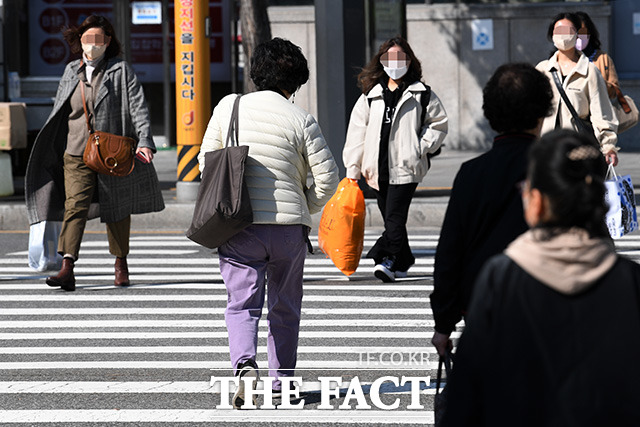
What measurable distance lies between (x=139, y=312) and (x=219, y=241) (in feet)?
9.14

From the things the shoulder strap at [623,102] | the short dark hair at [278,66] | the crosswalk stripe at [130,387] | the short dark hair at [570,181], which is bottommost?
the crosswalk stripe at [130,387]

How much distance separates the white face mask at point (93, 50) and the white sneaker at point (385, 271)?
8.49 ft

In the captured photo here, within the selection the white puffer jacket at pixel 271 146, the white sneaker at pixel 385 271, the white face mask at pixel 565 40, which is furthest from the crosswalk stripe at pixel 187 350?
the white sneaker at pixel 385 271

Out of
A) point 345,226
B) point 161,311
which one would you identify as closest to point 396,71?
point 345,226

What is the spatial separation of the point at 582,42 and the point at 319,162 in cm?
300

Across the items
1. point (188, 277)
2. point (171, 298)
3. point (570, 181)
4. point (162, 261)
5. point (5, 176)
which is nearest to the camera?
point (570, 181)

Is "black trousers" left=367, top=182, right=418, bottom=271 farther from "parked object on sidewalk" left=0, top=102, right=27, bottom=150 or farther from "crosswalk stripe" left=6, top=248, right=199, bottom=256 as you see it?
"parked object on sidewalk" left=0, top=102, right=27, bottom=150

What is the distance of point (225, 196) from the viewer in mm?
5258

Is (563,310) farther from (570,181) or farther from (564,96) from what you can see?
(564,96)

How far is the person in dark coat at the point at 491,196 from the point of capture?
3670mm

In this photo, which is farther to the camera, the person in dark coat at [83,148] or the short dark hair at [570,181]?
the person in dark coat at [83,148]

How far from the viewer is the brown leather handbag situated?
817 centimetres

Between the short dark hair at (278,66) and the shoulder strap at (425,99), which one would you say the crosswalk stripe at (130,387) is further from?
the shoulder strap at (425,99)

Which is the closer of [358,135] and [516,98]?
[516,98]
